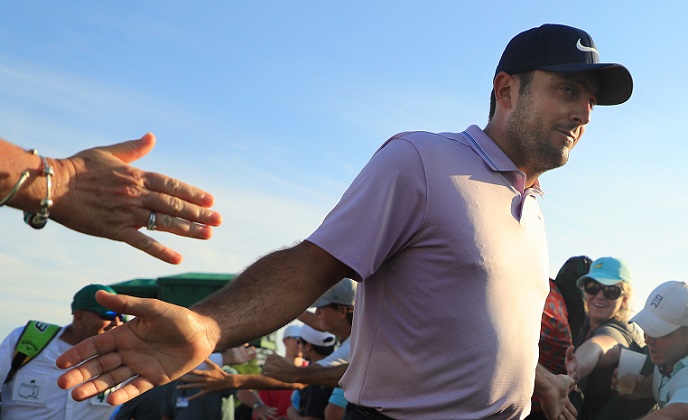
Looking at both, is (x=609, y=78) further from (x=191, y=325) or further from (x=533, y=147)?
(x=191, y=325)

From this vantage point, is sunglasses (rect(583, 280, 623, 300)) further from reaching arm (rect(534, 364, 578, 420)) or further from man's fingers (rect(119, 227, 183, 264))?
man's fingers (rect(119, 227, 183, 264))

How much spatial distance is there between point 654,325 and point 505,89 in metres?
2.30

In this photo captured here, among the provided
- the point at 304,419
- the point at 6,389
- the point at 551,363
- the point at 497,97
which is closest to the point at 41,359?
the point at 6,389

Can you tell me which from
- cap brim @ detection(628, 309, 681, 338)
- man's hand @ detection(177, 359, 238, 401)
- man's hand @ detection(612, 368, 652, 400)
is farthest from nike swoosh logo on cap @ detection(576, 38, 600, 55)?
man's hand @ detection(177, 359, 238, 401)

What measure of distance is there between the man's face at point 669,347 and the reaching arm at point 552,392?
1.56m

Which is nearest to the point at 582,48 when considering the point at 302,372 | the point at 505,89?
the point at 505,89

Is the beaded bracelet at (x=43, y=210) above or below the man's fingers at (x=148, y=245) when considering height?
above

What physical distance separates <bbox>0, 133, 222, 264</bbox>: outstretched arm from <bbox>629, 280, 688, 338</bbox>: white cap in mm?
3683

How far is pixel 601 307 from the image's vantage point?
5.79 meters

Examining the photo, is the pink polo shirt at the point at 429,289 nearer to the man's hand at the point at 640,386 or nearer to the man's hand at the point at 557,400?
the man's hand at the point at 557,400

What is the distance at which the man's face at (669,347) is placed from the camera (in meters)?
5.14

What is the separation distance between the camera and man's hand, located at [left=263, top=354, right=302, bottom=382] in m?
5.87

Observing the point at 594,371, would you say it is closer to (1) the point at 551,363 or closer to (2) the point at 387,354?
(1) the point at 551,363

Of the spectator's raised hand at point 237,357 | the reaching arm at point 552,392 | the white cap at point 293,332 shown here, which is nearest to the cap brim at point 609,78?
the reaching arm at point 552,392
